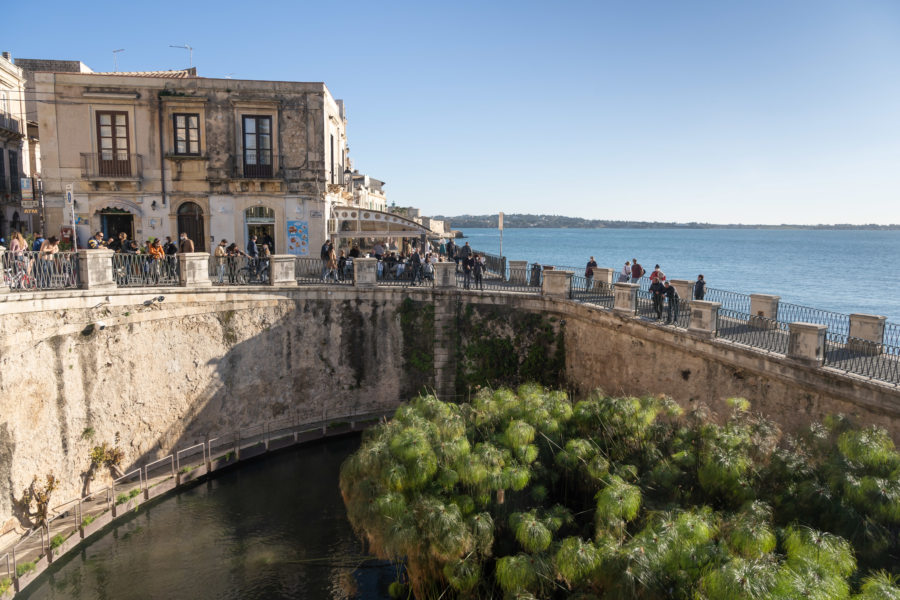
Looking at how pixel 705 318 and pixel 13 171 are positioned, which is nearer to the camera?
pixel 705 318

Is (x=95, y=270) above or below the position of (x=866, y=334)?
above

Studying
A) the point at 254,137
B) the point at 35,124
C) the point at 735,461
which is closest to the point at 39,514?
the point at 254,137

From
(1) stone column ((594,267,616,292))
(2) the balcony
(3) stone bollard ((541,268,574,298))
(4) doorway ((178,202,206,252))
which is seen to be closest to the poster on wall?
(4) doorway ((178,202,206,252))

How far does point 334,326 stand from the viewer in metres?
19.8

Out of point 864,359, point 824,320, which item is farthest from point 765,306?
point 824,320

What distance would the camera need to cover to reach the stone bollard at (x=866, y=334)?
12.7 meters

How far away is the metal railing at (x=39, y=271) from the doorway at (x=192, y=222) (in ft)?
21.7

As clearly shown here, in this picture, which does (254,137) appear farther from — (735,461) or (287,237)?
(735,461)

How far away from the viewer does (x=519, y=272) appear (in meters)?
21.8

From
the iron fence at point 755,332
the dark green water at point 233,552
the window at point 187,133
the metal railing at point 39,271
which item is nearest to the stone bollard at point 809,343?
the iron fence at point 755,332

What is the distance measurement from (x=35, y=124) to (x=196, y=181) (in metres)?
13.6

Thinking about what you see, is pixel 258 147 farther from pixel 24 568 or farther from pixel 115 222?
pixel 24 568

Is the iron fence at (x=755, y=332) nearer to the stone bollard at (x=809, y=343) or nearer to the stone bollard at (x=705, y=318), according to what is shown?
the stone bollard at (x=705, y=318)

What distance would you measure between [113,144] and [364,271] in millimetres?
10013
